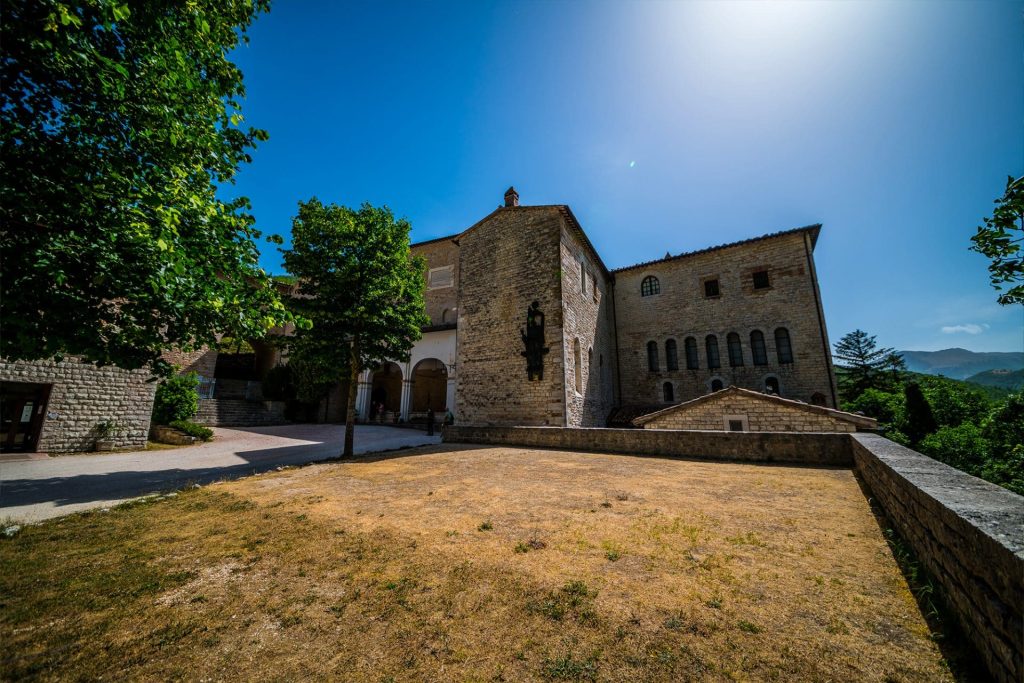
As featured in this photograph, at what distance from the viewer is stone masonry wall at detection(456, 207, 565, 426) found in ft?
44.7

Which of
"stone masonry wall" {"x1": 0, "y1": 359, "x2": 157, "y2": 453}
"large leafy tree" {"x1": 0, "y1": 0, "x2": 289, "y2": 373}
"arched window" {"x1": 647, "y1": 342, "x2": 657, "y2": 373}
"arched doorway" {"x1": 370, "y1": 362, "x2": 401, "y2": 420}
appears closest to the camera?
"large leafy tree" {"x1": 0, "y1": 0, "x2": 289, "y2": 373}

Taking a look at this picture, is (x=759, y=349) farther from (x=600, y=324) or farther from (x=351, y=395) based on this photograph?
(x=351, y=395)

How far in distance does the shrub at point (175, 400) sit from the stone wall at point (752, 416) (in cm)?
1819

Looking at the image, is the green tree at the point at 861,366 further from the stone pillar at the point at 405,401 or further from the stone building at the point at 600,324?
the stone pillar at the point at 405,401

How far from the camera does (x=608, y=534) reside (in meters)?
3.74

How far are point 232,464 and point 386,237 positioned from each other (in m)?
7.23

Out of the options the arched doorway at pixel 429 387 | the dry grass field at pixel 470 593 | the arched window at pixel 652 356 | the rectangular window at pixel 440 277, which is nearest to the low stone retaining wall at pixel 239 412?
the arched doorway at pixel 429 387

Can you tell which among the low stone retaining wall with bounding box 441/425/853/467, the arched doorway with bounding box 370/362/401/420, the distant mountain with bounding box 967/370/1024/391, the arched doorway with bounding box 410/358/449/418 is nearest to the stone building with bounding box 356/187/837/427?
the low stone retaining wall with bounding box 441/425/853/467

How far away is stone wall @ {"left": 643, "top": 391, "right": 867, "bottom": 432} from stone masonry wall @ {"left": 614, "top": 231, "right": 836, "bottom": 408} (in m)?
7.59

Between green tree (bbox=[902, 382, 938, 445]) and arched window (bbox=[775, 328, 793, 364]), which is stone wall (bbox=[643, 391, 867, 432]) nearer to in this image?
green tree (bbox=[902, 382, 938, 445])

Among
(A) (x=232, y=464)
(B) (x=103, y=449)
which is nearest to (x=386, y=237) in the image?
(A) (x=232, y=464)

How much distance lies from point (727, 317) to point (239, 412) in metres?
27.1

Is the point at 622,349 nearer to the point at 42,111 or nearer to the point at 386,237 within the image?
the point at 386,237

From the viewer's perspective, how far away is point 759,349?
18531 millimetres
